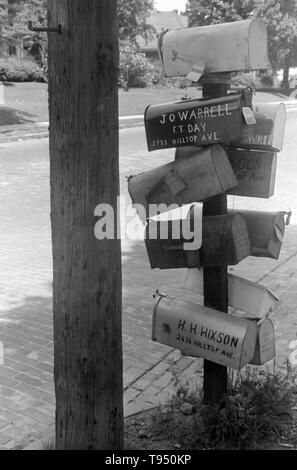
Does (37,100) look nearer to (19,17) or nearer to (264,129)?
(19,17)

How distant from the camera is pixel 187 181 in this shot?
3.08m

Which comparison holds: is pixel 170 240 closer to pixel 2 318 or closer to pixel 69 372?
pixel 69 372

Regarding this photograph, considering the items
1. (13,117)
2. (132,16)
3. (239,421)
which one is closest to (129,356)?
(239,421)

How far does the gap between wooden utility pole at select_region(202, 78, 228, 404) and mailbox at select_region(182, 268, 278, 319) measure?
0.10m

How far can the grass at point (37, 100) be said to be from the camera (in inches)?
886

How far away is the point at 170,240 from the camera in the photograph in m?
3.26

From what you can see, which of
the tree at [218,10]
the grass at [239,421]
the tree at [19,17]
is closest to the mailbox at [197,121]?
the grass at [239,421]

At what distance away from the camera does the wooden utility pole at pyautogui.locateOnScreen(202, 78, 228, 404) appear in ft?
10.4

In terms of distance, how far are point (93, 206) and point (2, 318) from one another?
314cm

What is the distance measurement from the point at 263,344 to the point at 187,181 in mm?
1016

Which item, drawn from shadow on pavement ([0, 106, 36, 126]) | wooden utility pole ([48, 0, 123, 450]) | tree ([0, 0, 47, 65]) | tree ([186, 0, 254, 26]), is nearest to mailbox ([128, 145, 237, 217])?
wooden utility pole ([48, 0, 123, 450])

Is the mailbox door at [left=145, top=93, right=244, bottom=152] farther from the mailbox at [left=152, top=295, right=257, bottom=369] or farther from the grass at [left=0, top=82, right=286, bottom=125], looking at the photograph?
the grass at [left=0, top=82, right=286, bottom=125]

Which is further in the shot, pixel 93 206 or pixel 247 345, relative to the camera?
pixel 247 345

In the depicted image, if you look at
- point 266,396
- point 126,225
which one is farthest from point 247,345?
point 126,225
